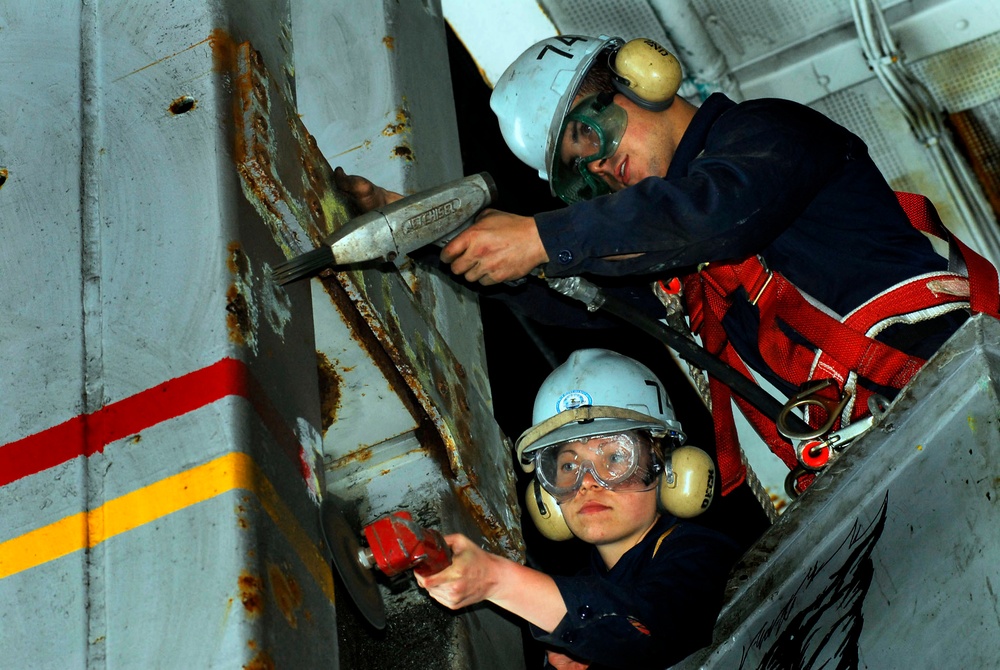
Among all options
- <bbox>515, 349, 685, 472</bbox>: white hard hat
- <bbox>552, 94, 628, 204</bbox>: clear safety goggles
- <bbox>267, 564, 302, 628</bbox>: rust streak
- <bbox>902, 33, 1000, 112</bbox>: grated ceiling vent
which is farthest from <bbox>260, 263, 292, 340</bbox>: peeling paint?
<bbox>902, 33, 1000, 112</bbox>: grated ceiling vent

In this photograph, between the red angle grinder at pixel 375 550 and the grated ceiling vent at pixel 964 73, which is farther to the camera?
the grated ceiling vent at pixel 964 73

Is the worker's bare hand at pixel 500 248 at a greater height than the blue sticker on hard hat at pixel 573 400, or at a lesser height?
greater

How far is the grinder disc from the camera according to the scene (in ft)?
7.50

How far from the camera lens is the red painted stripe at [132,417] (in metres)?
2.13

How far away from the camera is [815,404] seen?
292cm

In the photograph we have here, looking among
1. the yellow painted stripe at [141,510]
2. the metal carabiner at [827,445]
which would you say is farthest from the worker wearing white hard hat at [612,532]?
the yellow painted stripe at [141,510]

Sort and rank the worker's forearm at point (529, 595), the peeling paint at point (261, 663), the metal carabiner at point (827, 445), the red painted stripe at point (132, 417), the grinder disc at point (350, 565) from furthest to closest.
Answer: the metal carabiner at point (827, 445), the worker's forearm at point (529, 595), the grinder disc at point (350, 565), the red painted stripe at point (132, 417), the peeling paint at point (261, 663)

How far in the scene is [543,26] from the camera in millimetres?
4387

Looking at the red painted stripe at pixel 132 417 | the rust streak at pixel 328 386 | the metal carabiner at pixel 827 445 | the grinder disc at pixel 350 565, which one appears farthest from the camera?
the metal carabiner at pixel 827 445

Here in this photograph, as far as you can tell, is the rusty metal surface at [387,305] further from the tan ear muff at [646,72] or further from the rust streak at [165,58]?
the tan ear muff at [646,72]

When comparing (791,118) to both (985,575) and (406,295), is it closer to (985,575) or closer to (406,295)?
(406,295)

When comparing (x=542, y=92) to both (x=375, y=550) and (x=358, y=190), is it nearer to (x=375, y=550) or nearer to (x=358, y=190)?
(x=358, y=190)

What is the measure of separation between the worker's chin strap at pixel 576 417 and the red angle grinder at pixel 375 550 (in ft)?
2.89

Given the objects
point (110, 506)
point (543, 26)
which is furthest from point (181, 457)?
point (543, 26)
